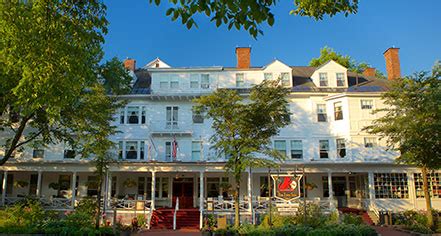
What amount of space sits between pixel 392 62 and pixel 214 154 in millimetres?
16892

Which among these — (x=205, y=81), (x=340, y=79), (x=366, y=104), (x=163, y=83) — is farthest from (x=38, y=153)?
(x=366, y=104)

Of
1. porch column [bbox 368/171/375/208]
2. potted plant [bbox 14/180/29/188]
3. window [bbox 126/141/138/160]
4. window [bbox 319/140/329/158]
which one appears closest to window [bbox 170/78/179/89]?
window [bbox 126/141/138/160]

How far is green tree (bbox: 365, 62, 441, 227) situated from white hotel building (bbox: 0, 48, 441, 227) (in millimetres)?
4696

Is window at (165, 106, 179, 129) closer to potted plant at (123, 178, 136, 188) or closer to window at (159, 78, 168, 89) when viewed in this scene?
window at (159, 78, 168, 89)

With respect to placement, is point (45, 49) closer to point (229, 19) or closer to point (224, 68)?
point (229, 19)

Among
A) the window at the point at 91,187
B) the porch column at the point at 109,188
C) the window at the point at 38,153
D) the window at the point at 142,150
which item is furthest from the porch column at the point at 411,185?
the window at the point at 38,153

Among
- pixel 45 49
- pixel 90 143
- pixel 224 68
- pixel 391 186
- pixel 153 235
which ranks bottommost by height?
pixel 153 235

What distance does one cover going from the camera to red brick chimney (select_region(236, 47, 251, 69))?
30.7m

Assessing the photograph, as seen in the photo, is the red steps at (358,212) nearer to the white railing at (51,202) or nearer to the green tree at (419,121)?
the green tree at (419,121)

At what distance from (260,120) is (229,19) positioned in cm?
1438

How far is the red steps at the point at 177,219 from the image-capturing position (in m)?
23.2

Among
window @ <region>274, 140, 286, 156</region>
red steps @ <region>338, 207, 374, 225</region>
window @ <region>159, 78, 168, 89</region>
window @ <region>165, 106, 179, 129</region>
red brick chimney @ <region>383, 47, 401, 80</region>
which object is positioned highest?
red brick chimney @ <region>383, 47, 401, 80</region>

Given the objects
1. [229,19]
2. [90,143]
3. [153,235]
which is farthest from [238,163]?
[229,19]

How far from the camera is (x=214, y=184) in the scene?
29.2 meters
